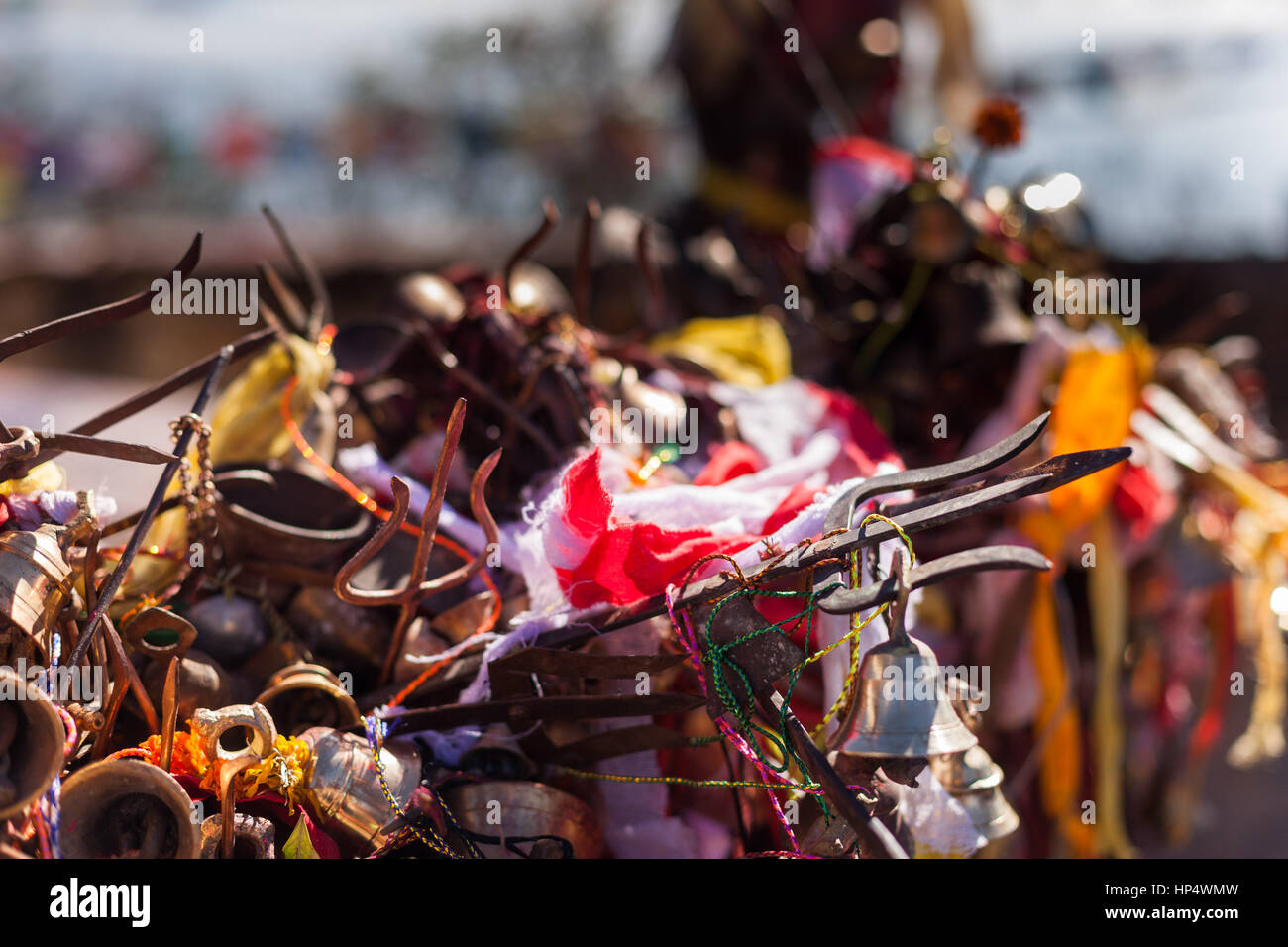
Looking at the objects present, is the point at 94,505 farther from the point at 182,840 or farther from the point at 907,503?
the point at 907,503

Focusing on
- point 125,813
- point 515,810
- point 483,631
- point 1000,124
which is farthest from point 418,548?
point 1000,124

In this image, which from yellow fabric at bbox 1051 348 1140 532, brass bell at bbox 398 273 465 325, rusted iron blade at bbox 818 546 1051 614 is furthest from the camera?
yellow fabric at bbox 1051 348 1140 532

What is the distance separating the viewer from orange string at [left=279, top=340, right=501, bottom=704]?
1.65 m

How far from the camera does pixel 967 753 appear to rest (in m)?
1.43

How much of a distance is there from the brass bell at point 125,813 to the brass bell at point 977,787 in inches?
35.6

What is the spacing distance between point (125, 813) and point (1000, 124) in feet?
6.57

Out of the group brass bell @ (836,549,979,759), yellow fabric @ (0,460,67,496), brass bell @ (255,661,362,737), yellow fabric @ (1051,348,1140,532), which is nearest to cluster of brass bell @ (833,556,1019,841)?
brass bell @ (836,549,979,759)

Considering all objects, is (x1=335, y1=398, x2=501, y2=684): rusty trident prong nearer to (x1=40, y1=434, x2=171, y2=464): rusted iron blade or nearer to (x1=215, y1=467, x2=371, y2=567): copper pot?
(x1=215, y1=467, x2=371, y2=567): copper pot

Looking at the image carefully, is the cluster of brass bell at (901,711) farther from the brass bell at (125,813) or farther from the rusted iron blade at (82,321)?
the rusted iron blade at (82,321)

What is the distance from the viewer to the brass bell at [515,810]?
4.95ft

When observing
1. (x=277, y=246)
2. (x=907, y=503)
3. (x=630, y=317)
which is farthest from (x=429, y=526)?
(x=277, y=246)

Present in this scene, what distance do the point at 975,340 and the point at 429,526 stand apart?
143 centimetres

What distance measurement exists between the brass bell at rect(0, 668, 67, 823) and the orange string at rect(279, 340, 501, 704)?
0.49m

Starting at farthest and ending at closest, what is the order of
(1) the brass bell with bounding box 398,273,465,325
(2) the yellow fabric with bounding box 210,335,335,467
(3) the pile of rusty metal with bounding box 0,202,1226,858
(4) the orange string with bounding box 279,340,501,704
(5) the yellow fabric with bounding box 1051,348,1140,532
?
(5) the yellow fabric with bounding box 1051,348,1140,532
(1) the brass bell with bounding box 398,273,465,325
(2) the yellow fabric with bounding box 210,335,335,467
(4) the orange string with bounding box 279,340,501,704
(3) the pile of rusty metal with bounding box 0,202,1226,858
